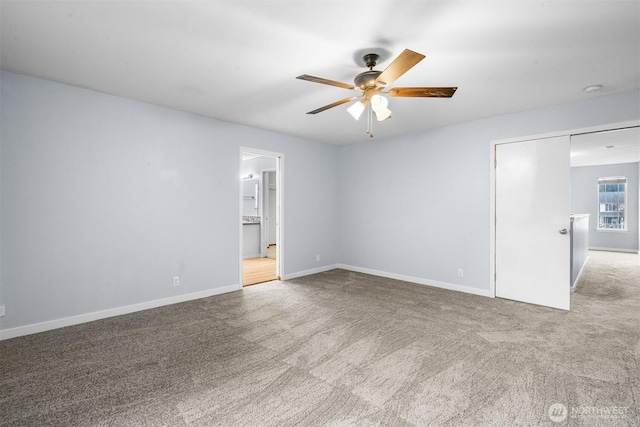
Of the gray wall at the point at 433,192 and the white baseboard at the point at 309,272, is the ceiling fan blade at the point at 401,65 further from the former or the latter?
the white baseboard at the point at 309,272

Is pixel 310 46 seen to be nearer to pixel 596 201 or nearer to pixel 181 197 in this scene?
pixel 181 197

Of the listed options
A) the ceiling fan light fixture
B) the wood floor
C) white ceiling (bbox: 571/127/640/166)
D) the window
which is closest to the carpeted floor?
the wood floor

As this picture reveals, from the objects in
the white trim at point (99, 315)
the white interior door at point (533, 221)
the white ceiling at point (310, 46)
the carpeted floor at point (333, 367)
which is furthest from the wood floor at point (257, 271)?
the white interior door at point (533, 221)

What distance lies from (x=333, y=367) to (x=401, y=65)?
2.29m

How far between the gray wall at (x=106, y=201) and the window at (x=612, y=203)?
32.0 ft

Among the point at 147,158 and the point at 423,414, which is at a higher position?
the point at 147,158

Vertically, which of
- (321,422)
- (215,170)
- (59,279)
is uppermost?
(215,170)

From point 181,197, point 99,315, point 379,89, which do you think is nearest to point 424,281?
point 379,89

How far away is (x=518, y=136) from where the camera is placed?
397 cm

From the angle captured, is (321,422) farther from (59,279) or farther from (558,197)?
(558,197)

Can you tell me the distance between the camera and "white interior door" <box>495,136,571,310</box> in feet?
12.1

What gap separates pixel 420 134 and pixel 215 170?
327cm

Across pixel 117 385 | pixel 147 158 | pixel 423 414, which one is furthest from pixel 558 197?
pixel 147 158

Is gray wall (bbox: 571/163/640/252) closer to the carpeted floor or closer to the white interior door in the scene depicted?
the carpeted floor
